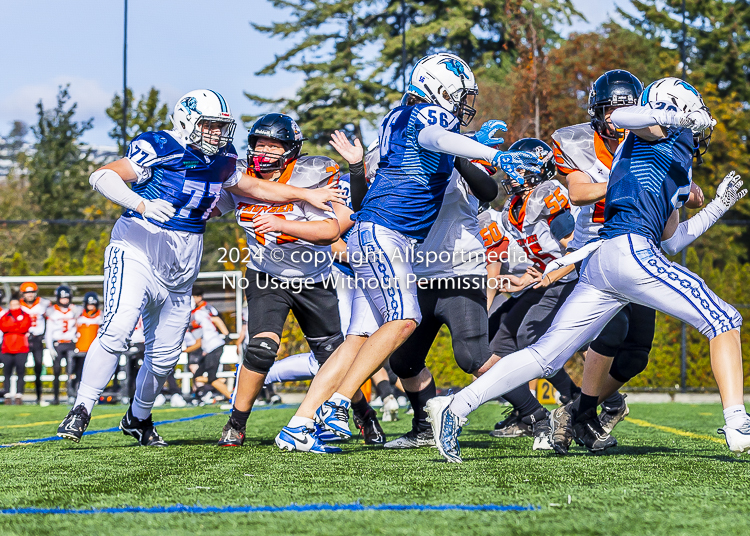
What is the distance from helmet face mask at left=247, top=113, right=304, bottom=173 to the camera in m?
5.12

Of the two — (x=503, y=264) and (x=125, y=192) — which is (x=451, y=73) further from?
(x=503, y=264)

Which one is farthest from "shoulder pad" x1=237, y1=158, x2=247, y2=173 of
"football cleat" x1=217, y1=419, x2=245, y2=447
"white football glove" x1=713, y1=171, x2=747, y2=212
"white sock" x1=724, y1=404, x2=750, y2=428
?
"white sock" x1=724, y1=404, x2=750, y2=428

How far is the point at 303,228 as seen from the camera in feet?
16.2

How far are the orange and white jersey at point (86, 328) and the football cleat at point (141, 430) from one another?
8.07 metres

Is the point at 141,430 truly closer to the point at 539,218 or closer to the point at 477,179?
the point at 477,179

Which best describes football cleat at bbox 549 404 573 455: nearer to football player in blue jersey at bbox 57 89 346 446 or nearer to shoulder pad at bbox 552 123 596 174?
shoulder pad at bbox 552 123 596 174

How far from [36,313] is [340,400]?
35.6ft

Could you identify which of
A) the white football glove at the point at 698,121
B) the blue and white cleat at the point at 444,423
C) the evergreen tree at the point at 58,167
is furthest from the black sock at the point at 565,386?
the evergreen tree at the point at 58,167

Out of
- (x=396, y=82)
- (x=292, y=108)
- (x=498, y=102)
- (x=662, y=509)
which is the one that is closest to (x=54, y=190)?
(x=292, y=108)

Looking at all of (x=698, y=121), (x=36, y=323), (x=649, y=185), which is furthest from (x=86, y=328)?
(x=698, y=121)

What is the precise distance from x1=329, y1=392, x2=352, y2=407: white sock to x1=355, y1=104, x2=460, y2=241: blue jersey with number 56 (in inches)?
34.4

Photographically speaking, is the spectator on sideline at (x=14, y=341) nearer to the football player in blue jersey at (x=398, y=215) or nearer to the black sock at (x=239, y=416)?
the black sock at (x=239, y=416)

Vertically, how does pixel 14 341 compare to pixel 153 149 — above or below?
below

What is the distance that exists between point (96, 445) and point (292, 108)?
787 inches
